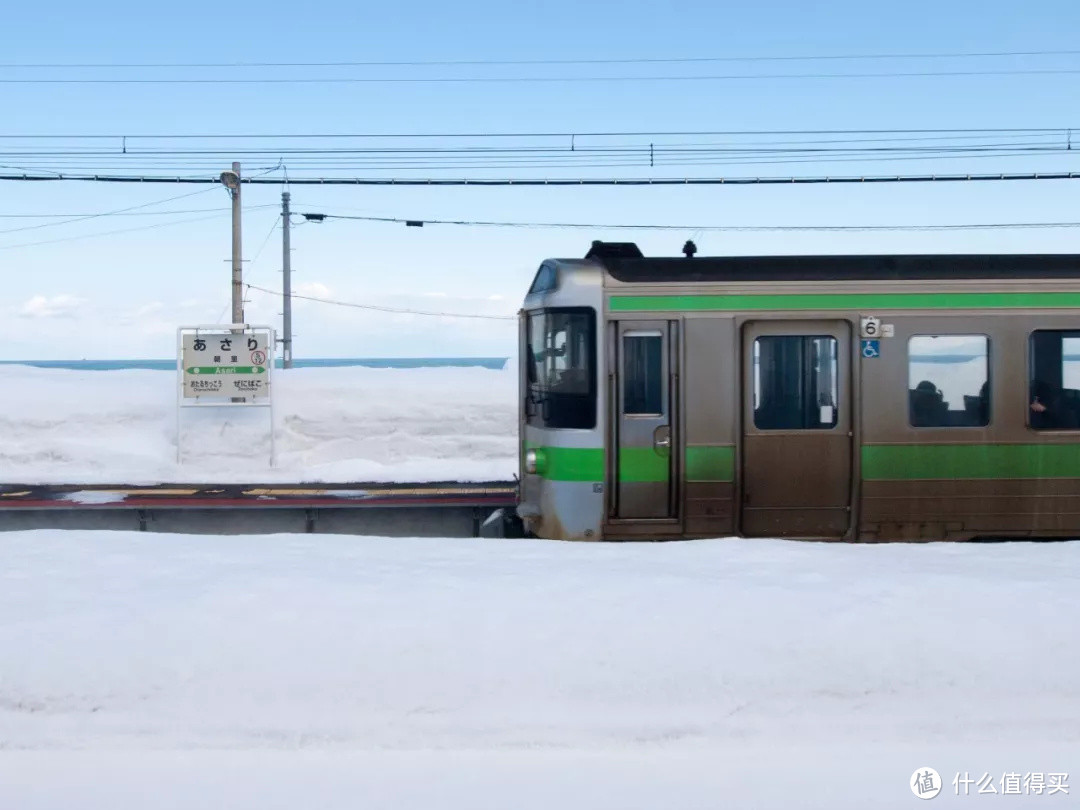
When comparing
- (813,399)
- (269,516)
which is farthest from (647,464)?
(269,516)

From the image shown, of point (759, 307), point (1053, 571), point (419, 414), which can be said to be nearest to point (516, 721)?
point (1053, 571)

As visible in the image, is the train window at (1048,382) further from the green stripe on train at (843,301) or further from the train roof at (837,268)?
the train roof at (837,268)

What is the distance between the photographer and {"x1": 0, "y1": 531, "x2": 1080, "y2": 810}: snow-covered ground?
14.2 ft

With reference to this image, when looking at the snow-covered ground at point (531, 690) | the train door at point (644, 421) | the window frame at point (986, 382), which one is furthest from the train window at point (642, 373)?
the snow-covered ground at point (531, 690)

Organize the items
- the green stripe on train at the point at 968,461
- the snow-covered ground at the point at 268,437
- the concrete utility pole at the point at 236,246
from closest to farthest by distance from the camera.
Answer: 1. the green stripe on train at the point at 968,461
2. the snow-covered ground at the point at 268,437
3. the concrete utility pole at the point at 236,246

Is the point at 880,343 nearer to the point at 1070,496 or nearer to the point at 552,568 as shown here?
the point at 1070,496

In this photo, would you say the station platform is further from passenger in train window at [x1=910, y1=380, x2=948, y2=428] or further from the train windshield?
passenger in train window at [x1=910, y1=380, x2=948, y2=428]

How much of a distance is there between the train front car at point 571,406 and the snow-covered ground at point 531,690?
3.64 metres

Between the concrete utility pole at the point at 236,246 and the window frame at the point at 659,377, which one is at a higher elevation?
the concrete utility pole at the point at 236,246

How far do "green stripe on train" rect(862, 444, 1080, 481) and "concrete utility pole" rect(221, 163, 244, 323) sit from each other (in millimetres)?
16790

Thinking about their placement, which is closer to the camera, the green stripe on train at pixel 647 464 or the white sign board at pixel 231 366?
the green stripe on train at pixel 647 464

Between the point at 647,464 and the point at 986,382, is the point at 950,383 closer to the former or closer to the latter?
the point at 986,382

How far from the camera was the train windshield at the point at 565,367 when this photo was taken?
993cm

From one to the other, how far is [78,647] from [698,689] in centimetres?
298
